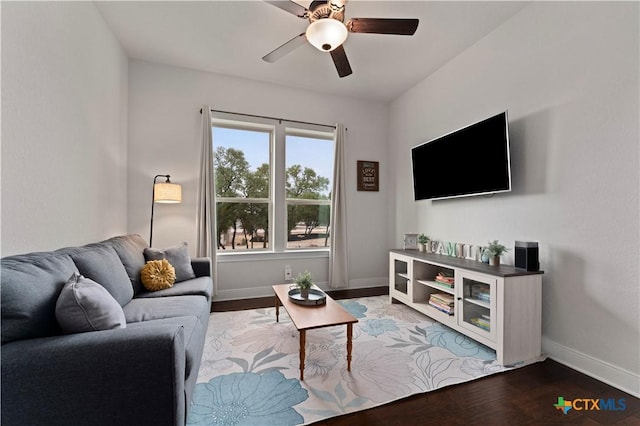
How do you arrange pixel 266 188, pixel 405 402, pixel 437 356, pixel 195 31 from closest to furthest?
pixel 405 402, pixel 437 356, pixel 195 31, pixel 266 188

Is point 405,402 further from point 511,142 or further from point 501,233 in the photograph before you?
point 511,142

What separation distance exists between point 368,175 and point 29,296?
382cm

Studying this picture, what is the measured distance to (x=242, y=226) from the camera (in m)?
3.81

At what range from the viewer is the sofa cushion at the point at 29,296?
41.4 inches

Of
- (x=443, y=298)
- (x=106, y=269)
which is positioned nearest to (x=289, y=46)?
(x=106, y=269)

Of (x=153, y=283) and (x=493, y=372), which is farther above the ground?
(x=153, y=283)

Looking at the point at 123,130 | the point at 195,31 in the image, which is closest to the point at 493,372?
the point at 195,31

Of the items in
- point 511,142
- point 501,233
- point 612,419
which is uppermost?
point 511,142

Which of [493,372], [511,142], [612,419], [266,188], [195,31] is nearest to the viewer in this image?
[612,419]

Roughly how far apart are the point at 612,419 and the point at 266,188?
12.1 feet

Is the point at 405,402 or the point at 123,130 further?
the point at 123,130

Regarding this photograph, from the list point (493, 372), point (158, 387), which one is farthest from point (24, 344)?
point (493, 372)

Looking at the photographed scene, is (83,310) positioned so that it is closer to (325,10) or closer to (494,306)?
(325,10)

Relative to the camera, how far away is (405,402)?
1.62m
